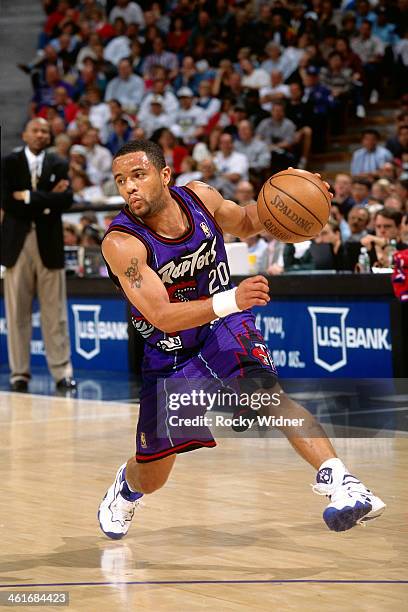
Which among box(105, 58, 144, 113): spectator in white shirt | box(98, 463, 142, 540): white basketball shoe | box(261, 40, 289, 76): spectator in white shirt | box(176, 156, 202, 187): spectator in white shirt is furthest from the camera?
box(105, 58, 144, 113): spectator in white shirt

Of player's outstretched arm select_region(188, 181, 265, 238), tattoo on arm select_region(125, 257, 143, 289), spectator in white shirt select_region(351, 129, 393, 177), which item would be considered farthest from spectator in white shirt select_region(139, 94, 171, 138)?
tattoo on arm select_region(125, 257, 143, 289)

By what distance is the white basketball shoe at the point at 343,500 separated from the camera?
434 cm

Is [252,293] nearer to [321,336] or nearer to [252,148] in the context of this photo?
[321,336]

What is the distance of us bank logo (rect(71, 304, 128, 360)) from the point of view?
12227 millimetres

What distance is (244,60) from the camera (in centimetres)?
1712

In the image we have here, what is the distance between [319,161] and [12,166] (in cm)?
658

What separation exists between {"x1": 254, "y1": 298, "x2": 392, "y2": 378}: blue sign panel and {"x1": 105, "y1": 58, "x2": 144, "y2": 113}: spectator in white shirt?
840 cm

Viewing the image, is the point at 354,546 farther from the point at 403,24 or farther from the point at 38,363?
the point at 403,24

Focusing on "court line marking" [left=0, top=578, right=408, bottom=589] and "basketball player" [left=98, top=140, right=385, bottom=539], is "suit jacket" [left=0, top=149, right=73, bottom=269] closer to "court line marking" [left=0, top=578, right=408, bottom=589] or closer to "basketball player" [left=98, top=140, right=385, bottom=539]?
"basketball player" [left=98, top=140, right=385, bottom=539]

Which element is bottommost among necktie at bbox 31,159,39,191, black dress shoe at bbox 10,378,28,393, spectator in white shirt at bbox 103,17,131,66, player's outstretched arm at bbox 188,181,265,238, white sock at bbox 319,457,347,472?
black dress shoe at bbox 10,378,28,393

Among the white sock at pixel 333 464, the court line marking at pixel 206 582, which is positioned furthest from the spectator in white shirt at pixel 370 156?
the court line marking at pixel 206 582

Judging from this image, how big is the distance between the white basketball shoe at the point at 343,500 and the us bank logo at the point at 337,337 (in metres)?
5.39

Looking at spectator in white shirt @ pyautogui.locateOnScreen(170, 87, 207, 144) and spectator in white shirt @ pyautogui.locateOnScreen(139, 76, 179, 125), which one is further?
spectator in white shirt @ pyautogui.locateOnScreen(139, 76, 179, 125)

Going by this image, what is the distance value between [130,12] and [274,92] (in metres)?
4.81
